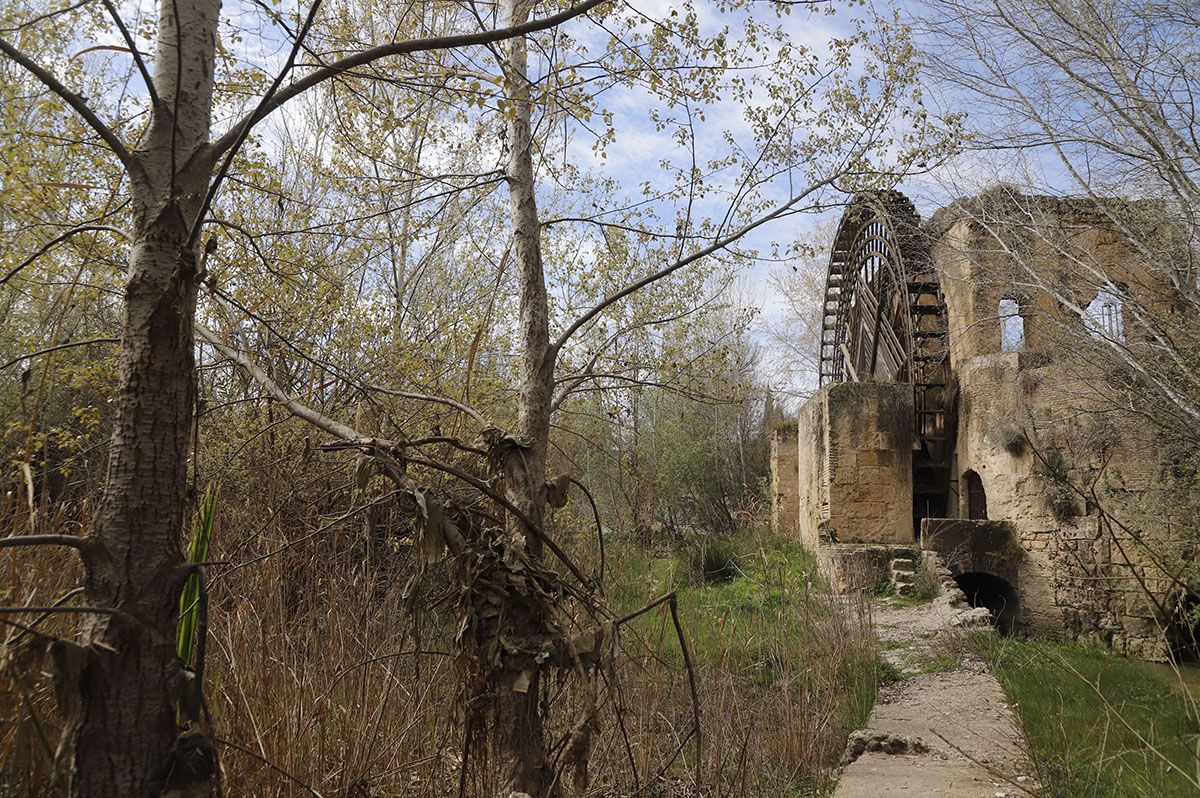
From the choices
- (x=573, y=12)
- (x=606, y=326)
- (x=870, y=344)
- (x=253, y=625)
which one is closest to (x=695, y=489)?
(x=870, y=344)

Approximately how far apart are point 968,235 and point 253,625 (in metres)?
14.3

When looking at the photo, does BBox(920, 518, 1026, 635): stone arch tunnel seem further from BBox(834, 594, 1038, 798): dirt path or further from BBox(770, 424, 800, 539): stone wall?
BBox(770, 424, 800, 539): stone wall

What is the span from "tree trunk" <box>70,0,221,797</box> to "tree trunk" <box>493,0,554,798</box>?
0.73 metres

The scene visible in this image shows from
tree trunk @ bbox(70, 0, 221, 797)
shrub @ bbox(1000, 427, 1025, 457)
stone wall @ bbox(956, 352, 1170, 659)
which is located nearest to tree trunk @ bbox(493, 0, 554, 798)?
tree trunk @ bbox(70, 0, 221, 797)

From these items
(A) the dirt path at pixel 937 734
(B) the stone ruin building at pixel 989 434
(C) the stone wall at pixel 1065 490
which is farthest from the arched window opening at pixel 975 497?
(A) the dirt path at pixel 937 734

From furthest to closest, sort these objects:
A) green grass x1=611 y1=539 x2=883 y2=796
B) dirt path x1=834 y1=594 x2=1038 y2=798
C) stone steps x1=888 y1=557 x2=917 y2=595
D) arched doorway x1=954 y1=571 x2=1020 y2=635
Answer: arched doorway x1=954 y1=571 x2=1020 y2=635, stone steps x1=888 y1=557 x2=917 y2=595, green grass x1=611 y1=539 x2=883 y2=796, dirt path x1=834 y1=594 x2=1038 y2=798

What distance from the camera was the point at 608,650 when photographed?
1851mm

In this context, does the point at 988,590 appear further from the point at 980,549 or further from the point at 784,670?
the point at 784,670

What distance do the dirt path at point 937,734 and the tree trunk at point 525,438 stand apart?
1440 mm

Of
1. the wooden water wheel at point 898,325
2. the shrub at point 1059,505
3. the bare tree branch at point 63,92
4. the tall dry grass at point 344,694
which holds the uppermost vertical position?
the wooden water wheel at point 898,325

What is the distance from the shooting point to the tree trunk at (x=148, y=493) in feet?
4.53

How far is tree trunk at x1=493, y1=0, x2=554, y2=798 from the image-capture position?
204cm

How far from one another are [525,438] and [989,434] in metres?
13.0

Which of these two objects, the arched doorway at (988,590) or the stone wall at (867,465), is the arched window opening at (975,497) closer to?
the arched doorway at (988,590)
